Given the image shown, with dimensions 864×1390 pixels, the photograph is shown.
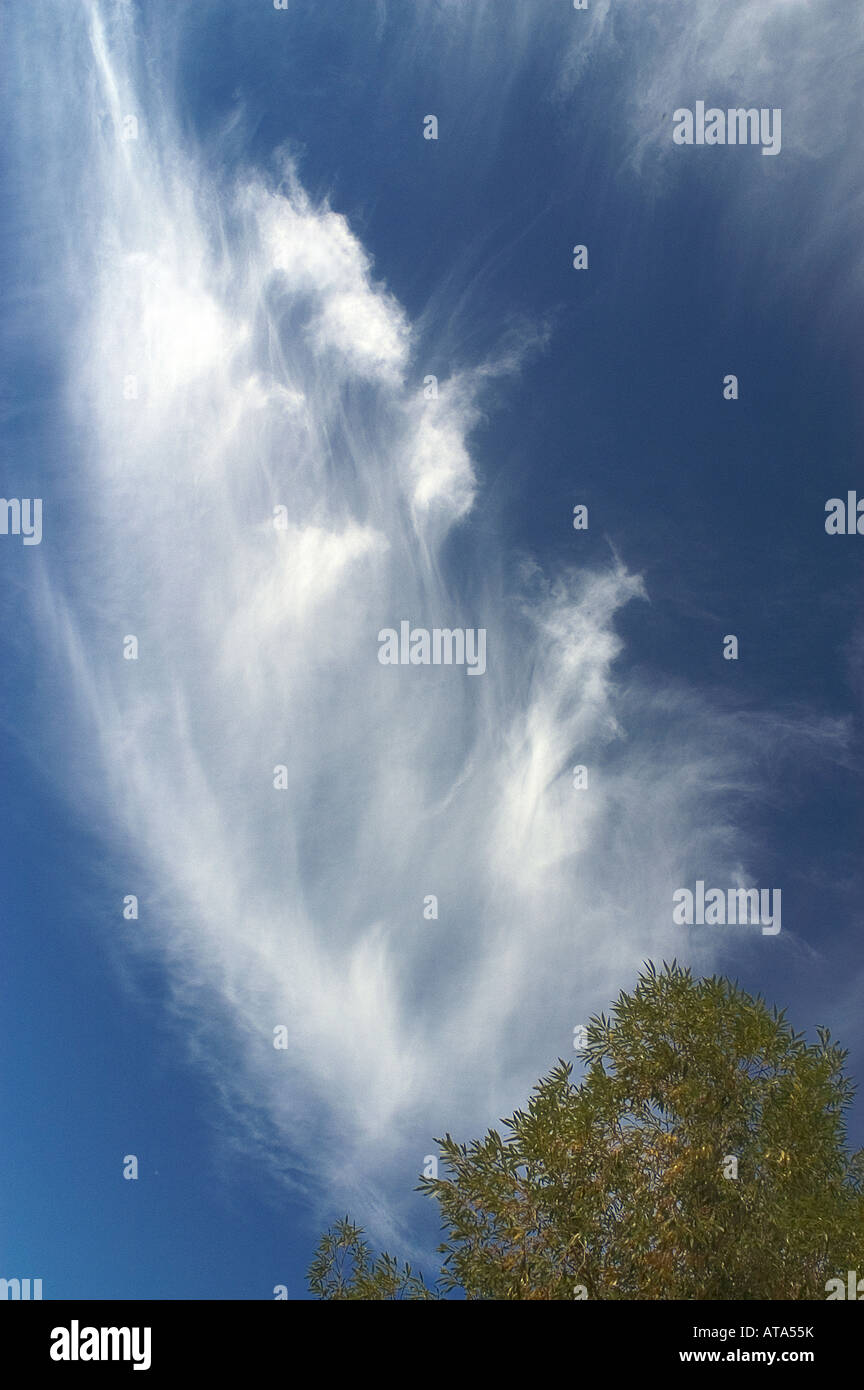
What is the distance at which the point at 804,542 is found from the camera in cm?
2059

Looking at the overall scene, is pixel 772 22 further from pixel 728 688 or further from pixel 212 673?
pixel 212 673

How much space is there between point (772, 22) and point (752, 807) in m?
13.0

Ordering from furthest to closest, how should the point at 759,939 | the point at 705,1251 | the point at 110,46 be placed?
the point at 110,46, the point at 759,939, the point at 705,1251

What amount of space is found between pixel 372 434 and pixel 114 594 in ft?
16.9

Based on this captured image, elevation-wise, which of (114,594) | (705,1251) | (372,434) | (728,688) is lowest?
(705,1251)

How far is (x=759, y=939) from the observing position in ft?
65.7

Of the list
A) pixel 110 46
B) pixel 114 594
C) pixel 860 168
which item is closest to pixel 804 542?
pixel 860 168

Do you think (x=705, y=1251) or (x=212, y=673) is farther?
(x=212, y=673)

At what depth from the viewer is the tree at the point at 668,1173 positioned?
36.2 feet

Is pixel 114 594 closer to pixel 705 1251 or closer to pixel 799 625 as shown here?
pixel 799 625

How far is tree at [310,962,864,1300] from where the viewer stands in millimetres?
11031

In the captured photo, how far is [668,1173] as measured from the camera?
36.5ft

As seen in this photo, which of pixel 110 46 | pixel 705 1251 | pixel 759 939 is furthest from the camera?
pixel 110 46

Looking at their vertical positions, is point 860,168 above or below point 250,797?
above
